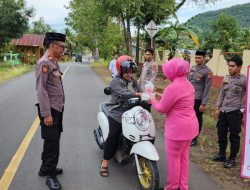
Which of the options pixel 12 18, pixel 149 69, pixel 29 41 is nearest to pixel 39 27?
pixel 29 41

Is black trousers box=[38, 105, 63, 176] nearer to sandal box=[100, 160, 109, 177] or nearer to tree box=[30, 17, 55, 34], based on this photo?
sandal box=[100, 160, 109, 177]

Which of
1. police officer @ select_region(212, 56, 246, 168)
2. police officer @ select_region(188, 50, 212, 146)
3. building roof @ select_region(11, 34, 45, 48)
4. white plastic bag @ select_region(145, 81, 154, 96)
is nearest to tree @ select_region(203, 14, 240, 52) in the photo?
police officer @ select_region(188, 50, 212, 146)

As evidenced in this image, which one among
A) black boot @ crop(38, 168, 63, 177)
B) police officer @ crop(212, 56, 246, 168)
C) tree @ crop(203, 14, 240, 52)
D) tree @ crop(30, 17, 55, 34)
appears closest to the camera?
black boot @ crop(38, 168, 63, 177)

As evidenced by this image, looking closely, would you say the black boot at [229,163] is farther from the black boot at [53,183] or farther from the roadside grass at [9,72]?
the roadside grass at [9,72]

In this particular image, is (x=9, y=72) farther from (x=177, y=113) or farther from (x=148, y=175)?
(x=177, y=113)

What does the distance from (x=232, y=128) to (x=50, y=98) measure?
292 centimetres

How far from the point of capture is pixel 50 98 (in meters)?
5.08

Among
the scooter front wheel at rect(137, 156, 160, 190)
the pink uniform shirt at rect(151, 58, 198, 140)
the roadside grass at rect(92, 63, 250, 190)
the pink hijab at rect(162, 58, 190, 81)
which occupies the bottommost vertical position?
the roadside grass at rect(92, 63, 250, 190)

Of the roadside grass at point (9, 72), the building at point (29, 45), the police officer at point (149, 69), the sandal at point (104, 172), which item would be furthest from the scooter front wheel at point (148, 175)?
the building at point (29, 45)

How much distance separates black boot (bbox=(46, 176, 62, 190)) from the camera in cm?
502

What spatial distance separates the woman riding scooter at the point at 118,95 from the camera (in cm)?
540

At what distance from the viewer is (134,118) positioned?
5.10 meters

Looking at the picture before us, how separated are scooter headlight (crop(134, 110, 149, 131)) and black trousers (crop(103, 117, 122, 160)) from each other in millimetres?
514

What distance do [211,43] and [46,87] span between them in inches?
1114
